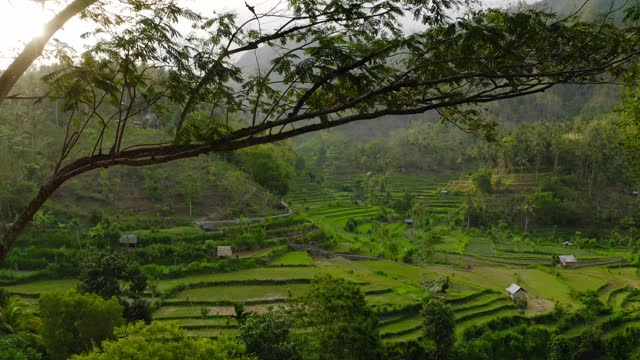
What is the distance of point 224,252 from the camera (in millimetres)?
25625

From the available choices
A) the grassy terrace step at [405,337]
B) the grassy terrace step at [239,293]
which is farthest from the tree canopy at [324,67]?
the grassy terrace step at [239,293]

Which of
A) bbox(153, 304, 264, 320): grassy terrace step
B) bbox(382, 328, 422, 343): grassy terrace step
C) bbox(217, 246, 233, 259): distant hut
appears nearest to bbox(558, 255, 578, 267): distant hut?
bbox(382, 328, 422, 343): grassy terrace step

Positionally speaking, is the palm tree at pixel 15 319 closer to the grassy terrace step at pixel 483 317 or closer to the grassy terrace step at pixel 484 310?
the grassy terrace step at pixel 483 317

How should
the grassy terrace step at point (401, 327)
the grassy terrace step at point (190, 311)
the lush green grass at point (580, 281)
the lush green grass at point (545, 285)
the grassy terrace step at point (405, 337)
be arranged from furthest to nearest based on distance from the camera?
1. the lush green grass at point (580, 281)
2. the lush green grass at point (545, 285)
3. the grassy terrace step at point (401, 327)
4. the grassy terrace step at point (190, 311)
5. the grassy terrace step at point (405, 337)

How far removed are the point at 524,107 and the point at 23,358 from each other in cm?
8574

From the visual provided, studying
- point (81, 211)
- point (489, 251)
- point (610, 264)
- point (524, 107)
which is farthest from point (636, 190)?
point (81, 211)

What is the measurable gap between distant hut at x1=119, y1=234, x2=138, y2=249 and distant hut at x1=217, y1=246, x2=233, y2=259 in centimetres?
454

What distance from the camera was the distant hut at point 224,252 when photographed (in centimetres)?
2553

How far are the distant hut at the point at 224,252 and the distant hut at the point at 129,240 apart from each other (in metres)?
4.54

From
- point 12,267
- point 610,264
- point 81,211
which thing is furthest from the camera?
point 610,264

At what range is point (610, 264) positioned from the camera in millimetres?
33312

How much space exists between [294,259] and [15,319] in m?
14.7

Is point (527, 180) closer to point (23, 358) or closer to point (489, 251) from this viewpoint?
point (489, 251)

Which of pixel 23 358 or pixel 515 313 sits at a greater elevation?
pixel 23 358
